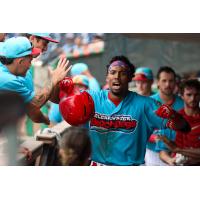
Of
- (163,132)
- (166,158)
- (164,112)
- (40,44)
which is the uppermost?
(40,44)

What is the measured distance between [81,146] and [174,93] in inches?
47.1

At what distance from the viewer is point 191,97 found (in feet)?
13.1

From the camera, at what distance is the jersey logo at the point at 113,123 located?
3775 mm

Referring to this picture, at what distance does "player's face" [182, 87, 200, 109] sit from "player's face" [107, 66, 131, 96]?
2.27 ft

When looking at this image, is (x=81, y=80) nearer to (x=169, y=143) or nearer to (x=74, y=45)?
(x=74, y=45)

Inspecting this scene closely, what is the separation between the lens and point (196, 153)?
157 inches

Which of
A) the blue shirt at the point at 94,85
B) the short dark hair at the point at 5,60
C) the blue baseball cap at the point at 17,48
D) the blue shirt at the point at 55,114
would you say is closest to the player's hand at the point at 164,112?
the blue shirt at the point at 94,85

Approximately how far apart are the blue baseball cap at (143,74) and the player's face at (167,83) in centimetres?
16

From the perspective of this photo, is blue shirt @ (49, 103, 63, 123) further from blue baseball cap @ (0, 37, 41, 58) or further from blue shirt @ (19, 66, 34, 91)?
blue baseball cap @ (0, 37, 41, 58)

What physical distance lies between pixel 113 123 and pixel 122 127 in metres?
0.11

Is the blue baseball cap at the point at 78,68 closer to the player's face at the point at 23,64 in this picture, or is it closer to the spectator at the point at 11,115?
the player's face at the point at 23,64

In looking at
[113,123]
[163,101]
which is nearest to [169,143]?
[163,101]

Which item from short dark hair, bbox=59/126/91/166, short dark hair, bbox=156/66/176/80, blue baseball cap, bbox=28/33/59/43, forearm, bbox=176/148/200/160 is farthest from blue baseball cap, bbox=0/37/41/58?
forearm, bbox=176/148/200/160
